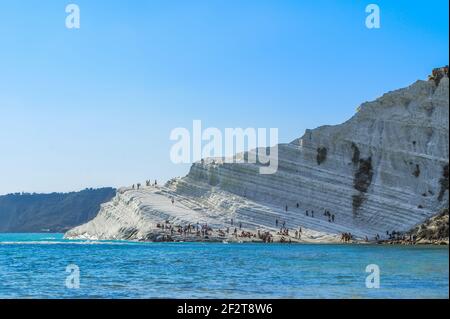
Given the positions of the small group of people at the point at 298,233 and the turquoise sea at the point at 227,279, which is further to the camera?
the small group of people at the point at 298,233

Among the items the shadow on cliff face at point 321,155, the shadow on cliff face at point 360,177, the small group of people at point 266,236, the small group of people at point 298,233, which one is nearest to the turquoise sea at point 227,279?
the small group of people at point 266,236

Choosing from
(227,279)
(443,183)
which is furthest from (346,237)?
(227,279)

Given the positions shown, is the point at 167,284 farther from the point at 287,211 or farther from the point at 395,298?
the point at 287,211

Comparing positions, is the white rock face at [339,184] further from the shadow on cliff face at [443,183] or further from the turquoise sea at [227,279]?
the turquoise sea at [227,279]

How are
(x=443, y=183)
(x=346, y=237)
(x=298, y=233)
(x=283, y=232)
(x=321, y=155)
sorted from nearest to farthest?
(x=346, y=237), (x=283, y=232), (x=298, y=233), (x=443, y=183), (x=321, y=155)

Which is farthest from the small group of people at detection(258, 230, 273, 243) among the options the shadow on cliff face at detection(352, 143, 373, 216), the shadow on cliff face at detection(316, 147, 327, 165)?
the shadow on cliff face at detection(316, 147, 327, 165)

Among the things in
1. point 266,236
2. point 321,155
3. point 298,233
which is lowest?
point 266,236

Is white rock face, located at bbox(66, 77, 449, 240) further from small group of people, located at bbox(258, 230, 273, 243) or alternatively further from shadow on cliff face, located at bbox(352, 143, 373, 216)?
small group of people, located at bbox(258, 230, 273, 243)

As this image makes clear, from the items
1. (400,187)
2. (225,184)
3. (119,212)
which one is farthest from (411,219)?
(119,212)

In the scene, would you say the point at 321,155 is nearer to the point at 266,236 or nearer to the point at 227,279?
the point at 266,236

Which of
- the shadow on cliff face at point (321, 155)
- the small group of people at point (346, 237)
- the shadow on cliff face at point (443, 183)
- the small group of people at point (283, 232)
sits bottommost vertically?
the small group of people at point (346, 237)
